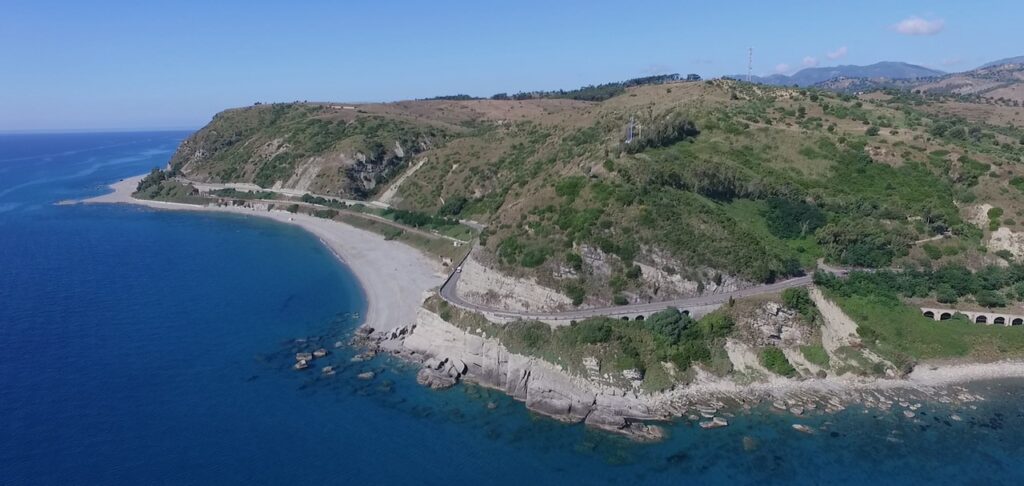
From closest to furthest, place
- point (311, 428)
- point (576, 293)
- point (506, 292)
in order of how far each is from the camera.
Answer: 1. point (311, 428)
2. point (576, 293)
3. point (506, 292)

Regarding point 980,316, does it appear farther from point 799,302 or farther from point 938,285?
point 799,302

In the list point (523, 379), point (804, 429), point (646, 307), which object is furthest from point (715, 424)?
point (523, 379)

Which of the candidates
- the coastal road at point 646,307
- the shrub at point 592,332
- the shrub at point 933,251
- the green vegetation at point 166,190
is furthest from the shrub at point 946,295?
the green vegetation at point 166,190

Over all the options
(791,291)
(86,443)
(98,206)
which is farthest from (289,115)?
(791,291)

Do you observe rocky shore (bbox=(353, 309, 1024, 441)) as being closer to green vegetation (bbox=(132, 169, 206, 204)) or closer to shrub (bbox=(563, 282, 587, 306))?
shrub (bbox=(563, 282, 587, 306))

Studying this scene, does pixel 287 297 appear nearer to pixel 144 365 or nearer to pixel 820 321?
pixel 144 365

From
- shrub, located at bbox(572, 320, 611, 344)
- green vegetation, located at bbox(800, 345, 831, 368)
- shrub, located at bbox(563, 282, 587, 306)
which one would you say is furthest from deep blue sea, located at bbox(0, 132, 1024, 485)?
shrub, located at bbox(563, 282, 587, 306)
